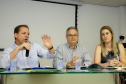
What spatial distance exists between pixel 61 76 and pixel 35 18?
3.38m

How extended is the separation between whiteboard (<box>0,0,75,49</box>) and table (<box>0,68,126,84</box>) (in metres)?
3.14

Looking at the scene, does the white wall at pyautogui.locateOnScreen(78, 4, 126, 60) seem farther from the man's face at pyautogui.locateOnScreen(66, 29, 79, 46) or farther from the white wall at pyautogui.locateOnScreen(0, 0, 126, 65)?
the man's face at pyautogui.locateOnScreen(66, 29, 79, 46)

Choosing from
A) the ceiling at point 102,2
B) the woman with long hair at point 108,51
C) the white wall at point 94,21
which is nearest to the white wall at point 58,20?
the white wall at point 94,21

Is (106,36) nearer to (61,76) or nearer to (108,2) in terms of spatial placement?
(61,76)

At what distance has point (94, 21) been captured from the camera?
475 centimetres

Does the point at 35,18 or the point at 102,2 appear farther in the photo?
the point at 102,2

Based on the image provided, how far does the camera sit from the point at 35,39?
13.4ft

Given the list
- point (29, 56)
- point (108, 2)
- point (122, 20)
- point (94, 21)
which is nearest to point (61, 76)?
point (29, 56)

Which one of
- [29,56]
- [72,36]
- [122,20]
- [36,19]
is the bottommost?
[29,56]

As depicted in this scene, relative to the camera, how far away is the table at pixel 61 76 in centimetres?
91

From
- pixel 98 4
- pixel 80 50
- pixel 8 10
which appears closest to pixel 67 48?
pixel 80 50

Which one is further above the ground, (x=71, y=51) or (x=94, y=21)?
(x=94, y=21)

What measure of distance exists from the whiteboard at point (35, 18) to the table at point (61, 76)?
3.14 meters

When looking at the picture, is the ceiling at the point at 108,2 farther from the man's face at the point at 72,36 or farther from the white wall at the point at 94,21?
the man's face at the point at 72,36
